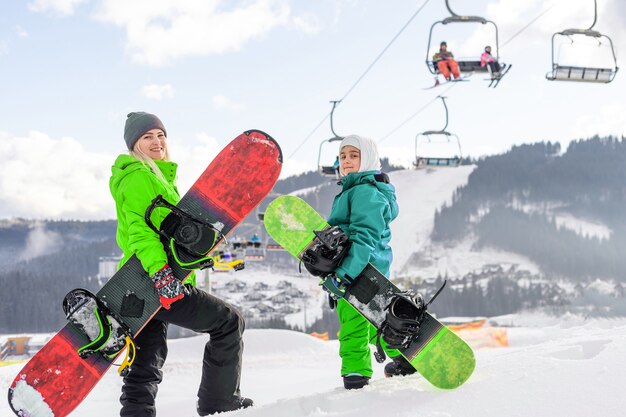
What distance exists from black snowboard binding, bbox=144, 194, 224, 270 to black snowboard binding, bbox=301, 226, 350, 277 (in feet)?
2.24

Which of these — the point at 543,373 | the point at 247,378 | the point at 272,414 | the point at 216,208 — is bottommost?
the point at 247,378

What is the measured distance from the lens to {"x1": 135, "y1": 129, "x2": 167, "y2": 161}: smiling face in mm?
3740

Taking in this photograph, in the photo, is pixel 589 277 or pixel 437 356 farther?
pixel 589 277

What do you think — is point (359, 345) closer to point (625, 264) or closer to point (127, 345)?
point (127, 345)

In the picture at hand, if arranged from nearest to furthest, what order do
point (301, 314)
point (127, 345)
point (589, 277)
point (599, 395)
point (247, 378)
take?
point (599, 395) < point (127, 345) < point (247, 378) < point (301, 314) < point (589, 277)

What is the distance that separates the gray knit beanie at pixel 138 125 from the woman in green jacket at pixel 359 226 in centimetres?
125

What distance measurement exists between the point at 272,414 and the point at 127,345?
96 centimetres

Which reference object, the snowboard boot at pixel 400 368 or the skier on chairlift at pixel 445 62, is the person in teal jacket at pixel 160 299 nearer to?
the snowboard boot at pixel 400 368

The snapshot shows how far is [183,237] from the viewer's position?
350cm

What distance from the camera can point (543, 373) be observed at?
10.4ft

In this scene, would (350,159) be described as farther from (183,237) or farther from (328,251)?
(183,237)

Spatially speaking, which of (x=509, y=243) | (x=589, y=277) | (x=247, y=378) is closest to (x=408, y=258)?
(x=509, y=243)

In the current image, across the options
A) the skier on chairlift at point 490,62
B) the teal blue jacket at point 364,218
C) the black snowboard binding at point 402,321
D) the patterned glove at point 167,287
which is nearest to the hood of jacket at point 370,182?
the teal blue jacket at point 364,218

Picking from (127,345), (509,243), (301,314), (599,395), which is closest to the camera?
(599,395)
